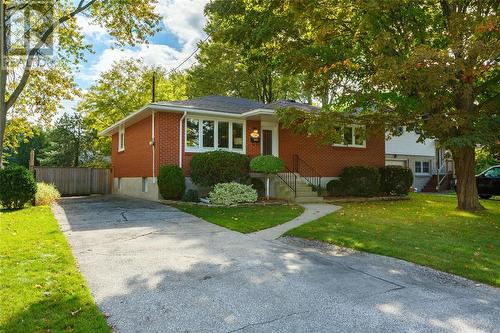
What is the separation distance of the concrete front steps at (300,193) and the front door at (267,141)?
163cm

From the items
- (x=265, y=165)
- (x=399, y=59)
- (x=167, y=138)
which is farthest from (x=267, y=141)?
(x=399, y=59)

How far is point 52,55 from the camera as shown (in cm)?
1852

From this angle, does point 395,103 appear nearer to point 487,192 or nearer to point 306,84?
point 306,84

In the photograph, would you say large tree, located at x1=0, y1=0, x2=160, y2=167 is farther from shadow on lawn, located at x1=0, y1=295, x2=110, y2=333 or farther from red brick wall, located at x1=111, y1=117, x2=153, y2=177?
shadow on lawn, located at x1=0, y1=295, x2=110, y2=333

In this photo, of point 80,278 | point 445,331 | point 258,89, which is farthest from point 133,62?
point 445,331

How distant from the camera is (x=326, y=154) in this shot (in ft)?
60.8

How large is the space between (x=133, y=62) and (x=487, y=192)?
27.0 metres

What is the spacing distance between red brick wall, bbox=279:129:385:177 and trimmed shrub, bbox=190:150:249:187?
153 inches

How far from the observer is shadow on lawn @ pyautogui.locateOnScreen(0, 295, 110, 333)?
335 centimetres

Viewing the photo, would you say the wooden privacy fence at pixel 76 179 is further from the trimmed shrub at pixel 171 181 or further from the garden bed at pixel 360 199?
the garden bed at pixel 360 199

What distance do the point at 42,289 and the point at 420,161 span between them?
97.6 ft

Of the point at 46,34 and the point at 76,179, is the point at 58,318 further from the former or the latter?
the point at 76,179

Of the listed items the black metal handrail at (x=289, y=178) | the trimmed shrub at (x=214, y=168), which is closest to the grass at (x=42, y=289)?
the trimmed shrub at (x=214, y=168)

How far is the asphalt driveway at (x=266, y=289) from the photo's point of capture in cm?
361
